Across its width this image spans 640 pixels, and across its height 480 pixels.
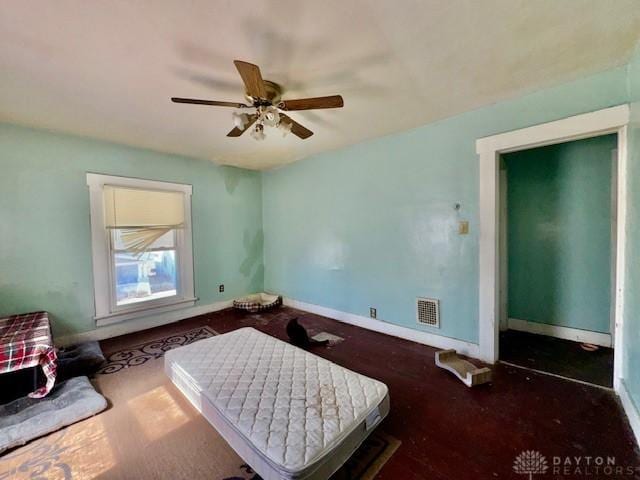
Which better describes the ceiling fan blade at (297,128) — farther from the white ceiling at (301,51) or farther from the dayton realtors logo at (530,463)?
the dayton realtors logo at (530,463)

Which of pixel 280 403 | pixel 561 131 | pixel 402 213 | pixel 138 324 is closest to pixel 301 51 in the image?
pixel 402 213

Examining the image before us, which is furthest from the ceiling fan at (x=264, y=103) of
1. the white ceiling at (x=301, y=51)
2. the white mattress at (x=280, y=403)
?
the white mattress at (x=280, y=403)

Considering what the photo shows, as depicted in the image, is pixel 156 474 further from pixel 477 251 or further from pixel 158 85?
pixel 477 251

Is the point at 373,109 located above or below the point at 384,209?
above

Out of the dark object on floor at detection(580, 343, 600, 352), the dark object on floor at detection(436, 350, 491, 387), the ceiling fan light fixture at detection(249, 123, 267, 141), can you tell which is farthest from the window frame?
the dark object on floor at detection(580, 343, 600, 352)

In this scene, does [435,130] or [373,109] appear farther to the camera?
[435,130]

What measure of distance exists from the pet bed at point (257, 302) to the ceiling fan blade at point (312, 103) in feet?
10.4

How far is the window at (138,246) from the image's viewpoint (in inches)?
124

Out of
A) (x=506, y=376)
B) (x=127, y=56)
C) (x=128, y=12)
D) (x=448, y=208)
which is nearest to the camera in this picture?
(x=128, y=12)

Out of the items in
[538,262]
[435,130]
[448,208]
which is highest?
[435,130]

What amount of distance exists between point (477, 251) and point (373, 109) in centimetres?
168

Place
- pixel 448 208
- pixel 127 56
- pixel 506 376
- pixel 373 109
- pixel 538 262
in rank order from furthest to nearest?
pixel 538 262, pixel 448 208, pixel 373 109, pixel 506 376, pixel 127 56

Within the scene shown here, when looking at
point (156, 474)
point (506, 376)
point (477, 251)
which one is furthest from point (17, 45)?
point (506, 376)

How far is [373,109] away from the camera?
8.00ft
